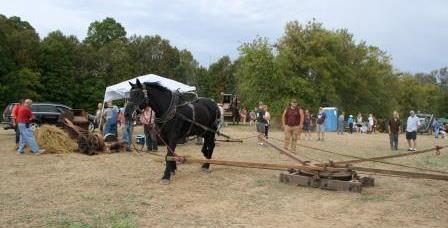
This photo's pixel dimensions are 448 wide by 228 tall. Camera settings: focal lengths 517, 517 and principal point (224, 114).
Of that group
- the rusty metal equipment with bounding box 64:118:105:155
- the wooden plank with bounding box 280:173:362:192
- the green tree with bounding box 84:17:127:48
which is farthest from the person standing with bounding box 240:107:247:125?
the wooden plank with bounding box 280:173:362:192

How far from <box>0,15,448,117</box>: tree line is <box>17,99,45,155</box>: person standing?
28549mm

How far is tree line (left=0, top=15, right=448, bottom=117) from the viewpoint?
45375mm

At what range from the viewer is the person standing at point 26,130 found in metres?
16.3

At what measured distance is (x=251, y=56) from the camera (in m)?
44.0

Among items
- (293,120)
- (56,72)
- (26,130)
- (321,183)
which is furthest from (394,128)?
(56,72)

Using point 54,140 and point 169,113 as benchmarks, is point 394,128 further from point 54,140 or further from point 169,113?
point 169,113

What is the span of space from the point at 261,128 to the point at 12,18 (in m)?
51.3

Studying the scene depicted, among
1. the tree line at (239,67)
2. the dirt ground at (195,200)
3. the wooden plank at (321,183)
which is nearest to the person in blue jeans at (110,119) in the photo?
the dirt ground at (195,200)

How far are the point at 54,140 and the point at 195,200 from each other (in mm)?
9569

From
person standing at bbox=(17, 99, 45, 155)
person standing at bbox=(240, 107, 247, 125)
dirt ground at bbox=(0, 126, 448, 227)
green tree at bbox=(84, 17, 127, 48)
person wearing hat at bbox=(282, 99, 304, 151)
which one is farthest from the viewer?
green tree at bbox=(84, 17, 127, 48)

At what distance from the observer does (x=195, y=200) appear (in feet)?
29.6

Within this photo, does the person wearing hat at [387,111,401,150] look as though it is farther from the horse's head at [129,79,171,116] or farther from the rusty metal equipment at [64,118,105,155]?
the horse's head at [129,79,171,116]

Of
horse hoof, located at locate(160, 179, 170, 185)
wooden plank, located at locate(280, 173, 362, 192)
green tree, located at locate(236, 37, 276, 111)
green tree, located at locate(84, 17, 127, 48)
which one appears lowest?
horse hoof, located at locate(160, 179, 170, 185)

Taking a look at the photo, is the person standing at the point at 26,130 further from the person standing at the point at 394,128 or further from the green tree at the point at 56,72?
the green tree at the point at 56,72
